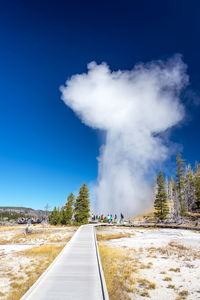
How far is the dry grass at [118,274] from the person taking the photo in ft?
26.5

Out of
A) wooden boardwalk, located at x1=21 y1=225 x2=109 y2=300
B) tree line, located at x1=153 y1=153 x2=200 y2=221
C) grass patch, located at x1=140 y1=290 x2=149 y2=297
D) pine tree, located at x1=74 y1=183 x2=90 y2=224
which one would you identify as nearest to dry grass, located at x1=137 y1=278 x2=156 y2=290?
grass patch, located at x1=140 y1=290 x2=149 y2=297

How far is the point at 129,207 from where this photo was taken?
409 ft

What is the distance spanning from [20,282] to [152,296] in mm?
7001

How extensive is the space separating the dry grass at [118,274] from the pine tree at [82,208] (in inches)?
1056

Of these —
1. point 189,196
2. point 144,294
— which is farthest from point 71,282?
point 189,196

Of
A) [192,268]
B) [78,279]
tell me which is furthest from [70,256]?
[192,268]

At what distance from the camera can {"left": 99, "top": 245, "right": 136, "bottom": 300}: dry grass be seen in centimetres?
806

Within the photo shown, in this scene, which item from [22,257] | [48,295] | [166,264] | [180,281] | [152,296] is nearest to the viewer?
[48,295]

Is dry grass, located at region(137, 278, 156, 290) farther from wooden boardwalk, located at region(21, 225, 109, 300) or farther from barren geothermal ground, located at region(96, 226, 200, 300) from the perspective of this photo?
wooden boardwalk, located at region(21, 225, 109, 300)

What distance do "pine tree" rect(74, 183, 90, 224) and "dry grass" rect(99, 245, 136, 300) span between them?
2681 cm

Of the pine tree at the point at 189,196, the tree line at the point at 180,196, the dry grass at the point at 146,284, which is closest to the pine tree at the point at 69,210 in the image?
the tree line at the point at 180,196

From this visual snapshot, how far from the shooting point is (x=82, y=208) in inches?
1644

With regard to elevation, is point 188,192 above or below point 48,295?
above

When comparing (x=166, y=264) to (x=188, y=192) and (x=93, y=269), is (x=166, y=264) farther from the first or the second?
(x=188, y=192)
